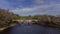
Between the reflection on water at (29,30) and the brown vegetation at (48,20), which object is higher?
the brown vegetation at (48,20)

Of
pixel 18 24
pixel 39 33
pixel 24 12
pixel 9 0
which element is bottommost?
pixel 39 33

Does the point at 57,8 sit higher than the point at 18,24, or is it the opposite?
the point at 57,8

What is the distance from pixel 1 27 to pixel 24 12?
26.3 inches

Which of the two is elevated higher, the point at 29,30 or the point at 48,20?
the point at 48,20

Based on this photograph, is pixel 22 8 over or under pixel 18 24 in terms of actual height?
over

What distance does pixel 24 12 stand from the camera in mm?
3818

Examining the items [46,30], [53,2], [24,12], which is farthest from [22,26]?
[53,2]

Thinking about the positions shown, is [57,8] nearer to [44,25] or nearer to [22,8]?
[44,25]

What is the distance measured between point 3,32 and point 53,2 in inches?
55.5

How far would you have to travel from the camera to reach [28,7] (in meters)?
3.77

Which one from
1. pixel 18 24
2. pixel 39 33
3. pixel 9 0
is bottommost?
pixel 39 33

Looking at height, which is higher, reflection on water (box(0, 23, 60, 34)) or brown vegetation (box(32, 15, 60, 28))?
brown vegetation (box(32, 15, 60, 28))

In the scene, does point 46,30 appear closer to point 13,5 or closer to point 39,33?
point 39,33

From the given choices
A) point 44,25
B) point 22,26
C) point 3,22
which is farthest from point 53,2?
point 3,22
